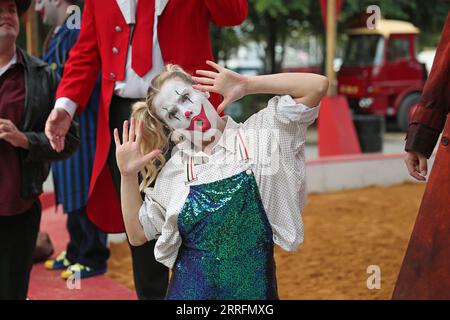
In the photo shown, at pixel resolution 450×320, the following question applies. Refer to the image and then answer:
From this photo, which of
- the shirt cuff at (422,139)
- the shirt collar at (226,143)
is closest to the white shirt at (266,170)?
the shirt collar at (226,143)

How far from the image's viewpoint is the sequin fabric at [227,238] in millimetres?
2098

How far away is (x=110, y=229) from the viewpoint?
118 inches

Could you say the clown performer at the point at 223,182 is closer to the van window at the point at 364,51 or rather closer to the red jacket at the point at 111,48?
the red jacket at the point at 111,48

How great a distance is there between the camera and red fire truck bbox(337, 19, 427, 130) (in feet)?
46.4

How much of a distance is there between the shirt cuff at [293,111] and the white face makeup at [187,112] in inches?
7.4

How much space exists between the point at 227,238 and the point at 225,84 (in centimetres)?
43

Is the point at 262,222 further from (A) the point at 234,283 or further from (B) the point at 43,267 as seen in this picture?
(B) the point at 43,267

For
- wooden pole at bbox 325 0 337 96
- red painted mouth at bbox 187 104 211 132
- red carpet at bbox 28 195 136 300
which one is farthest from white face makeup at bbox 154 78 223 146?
wooden pole at bbox 325 0 337 96

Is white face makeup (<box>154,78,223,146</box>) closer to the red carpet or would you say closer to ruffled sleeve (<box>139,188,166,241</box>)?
ruffled sleeve (<box>139,188,166,241</box>)

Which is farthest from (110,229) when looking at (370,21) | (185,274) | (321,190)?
(321,190)

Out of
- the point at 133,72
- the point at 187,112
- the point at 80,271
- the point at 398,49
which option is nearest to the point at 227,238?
the point at 187,112

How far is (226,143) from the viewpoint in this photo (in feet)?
7.11

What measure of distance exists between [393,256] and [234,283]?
9.66 feet

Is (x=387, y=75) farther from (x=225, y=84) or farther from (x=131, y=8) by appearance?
(x=225, y=84)
